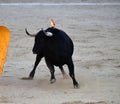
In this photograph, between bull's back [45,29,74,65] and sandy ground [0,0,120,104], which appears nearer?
sandy ground [0,0,120,104]

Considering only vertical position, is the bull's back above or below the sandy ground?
above

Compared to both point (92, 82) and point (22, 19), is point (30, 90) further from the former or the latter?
point (22, 19)

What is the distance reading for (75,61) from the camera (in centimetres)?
1052

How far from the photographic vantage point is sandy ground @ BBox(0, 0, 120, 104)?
7.81 m

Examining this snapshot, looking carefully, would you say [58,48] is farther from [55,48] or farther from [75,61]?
[75,61]

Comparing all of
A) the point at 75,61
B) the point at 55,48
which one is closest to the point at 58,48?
the point at 55,48

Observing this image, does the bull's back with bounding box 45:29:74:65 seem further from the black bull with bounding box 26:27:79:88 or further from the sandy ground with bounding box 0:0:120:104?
the sandy ground with bounding box 0:0:120:104

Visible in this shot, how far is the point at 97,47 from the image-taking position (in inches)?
477

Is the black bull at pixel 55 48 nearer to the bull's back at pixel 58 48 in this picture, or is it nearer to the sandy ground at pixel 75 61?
the bull's back at pixel 58 48

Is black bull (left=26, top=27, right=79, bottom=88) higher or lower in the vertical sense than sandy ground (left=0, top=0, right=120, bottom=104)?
higher

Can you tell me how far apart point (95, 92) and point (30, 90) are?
93 cm

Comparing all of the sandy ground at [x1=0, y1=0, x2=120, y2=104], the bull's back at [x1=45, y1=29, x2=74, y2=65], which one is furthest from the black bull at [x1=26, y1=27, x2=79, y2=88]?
the sandy ground at [x1=0, y1=0, x2=120, y2=104]

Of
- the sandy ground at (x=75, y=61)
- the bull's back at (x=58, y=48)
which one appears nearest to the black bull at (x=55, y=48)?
the bull's back at (x=58, y=48)

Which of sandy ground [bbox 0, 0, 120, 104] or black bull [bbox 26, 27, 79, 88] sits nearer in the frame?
sandy ground [bbox 0, 0, 120, 104]
